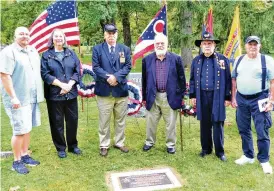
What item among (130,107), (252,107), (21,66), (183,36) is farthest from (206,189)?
(183,36)

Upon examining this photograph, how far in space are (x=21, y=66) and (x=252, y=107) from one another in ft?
10.5

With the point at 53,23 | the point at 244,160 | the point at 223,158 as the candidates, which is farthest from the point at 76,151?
the point at 244,160

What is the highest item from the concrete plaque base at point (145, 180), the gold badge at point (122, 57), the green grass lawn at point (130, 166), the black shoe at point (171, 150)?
the gold badge at point (122, 57)

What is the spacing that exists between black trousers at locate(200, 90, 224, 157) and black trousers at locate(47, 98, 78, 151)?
198cm

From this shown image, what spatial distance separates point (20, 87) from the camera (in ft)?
14.6

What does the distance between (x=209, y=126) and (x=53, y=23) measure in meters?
3.13

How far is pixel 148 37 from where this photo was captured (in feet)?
19.0

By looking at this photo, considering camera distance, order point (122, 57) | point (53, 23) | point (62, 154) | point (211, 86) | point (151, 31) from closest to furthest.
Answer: point (211, 86) → point (122, 57) → point (62, 154) → point (53, 23) → point (151, 31)

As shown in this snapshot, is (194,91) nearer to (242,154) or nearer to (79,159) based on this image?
(242,154)

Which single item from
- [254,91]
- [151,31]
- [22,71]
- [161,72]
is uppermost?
[151,31]

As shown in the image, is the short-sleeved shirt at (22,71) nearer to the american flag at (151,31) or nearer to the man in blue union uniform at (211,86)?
the american flag at (151,31)

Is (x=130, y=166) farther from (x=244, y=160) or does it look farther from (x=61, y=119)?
(x=244, y=160)

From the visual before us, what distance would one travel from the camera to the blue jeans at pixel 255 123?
4.54m

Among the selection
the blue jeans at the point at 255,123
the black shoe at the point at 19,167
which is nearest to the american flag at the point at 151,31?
the blue jeans at the point at 255,123
